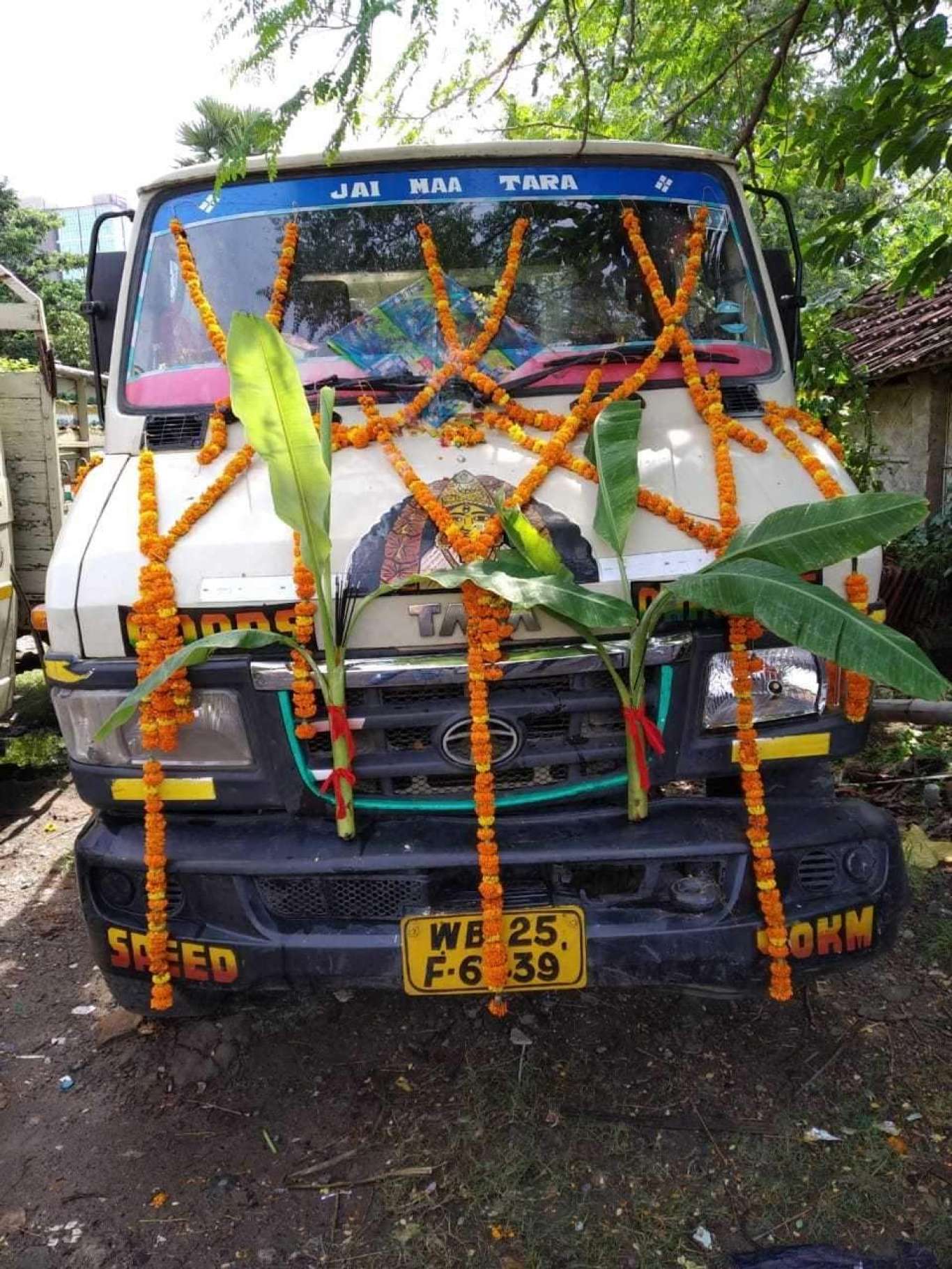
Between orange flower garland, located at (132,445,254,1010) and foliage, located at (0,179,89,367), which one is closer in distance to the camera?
orange flower garland, located at (132,445,254,1010)

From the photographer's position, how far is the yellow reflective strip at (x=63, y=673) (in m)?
2.33

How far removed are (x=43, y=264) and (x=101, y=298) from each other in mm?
27117

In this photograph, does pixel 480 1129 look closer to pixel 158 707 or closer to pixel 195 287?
pixel 158 707

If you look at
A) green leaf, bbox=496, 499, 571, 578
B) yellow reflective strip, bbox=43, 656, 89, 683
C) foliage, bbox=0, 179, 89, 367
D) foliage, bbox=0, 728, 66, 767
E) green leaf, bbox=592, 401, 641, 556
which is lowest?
foliage, bbox=0, 728, 66, 767

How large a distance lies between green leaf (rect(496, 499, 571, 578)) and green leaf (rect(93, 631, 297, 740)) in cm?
60

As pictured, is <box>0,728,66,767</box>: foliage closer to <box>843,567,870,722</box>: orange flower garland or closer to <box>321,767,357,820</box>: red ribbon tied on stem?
<box>321,767,357,820</box>: red ribbon tied on stem

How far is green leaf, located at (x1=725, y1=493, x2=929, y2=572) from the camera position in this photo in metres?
2.09

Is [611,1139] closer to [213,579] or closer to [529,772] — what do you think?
[529,772]

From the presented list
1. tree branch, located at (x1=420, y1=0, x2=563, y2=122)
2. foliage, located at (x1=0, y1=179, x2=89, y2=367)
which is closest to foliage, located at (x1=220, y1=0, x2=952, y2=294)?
tree branch, located at (x1=420, y1=0, x2=563, y2=122)

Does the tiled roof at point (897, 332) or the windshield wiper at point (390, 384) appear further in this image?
the tiled roof at point (897, 332)

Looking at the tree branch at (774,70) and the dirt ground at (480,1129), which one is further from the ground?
the tree branch at (774,70)

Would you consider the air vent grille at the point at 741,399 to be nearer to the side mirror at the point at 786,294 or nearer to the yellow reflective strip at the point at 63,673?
the side mirror at the point at 786,294

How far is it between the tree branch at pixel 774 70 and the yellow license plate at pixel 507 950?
10.5ft

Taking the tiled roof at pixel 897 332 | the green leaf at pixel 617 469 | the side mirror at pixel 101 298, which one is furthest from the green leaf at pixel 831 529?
the tiled roof at pixel 897 332
